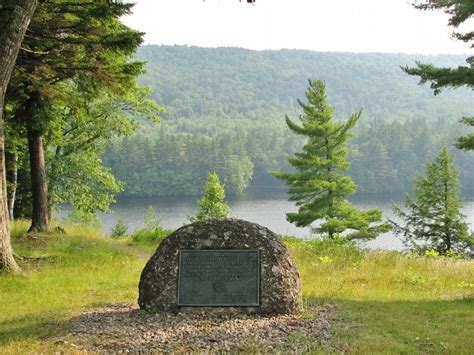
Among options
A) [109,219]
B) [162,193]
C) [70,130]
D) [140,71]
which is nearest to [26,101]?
[140,71]

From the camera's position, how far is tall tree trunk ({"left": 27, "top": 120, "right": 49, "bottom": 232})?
16312mm

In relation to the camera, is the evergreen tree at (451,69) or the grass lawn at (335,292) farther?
the evergreen tree at (451,69)

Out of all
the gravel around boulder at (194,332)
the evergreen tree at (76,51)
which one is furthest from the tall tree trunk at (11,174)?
the gravel around boulder at (194,332)

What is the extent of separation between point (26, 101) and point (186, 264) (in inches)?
400

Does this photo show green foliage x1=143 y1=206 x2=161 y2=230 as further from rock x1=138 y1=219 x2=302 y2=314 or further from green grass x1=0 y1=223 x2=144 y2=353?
rock x1=138 y1=219 x2=302 y2=314

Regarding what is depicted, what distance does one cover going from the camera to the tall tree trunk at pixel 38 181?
16312 mm

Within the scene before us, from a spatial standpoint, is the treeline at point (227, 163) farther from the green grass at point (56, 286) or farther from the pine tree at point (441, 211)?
the green grass at point (56, 286)

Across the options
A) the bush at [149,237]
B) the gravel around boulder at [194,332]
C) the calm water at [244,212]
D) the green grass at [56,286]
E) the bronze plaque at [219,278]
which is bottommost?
the calm water at [244,212]

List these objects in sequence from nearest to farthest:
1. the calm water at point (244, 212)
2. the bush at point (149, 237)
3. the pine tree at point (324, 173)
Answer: the bush at point (149, 237), the pine tree at point (324, 173), the calm water at point (244, 212)

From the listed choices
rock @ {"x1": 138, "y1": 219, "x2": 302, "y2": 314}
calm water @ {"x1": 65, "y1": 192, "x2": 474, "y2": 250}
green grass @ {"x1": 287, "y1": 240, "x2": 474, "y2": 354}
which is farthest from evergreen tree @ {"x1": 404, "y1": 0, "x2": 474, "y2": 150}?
calm water @ {"x1": 65, "y1": 192, "x2": 474, "y2": 250}

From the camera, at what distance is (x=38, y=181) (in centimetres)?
1652

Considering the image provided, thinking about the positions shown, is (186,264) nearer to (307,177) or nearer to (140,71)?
(140,71)

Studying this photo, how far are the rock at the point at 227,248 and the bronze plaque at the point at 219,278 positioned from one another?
3.0 inches

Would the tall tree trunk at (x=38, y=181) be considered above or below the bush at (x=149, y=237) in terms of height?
above
